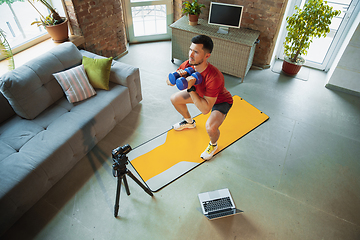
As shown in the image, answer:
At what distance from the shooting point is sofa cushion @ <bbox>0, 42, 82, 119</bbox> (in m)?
2.14

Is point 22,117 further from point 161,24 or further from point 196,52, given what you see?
point 161,24

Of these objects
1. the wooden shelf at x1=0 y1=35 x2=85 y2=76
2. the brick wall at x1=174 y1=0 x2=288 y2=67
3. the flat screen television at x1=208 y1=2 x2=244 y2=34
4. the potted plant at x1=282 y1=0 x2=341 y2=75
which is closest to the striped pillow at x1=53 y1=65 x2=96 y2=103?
the wooden shelf at x1=0 y1=35 x2=85 y2=76

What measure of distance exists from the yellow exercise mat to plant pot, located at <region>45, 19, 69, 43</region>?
1.88m

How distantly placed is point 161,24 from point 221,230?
3.81 metres

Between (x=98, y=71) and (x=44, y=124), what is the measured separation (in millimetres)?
800

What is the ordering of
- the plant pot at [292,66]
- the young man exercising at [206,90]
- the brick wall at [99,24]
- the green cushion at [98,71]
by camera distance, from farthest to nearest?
1. the plant pot at [292,66]
2. the brick wall at [99,24]
3. the green cushion at [98,71]
4. the young man exercising at [206,90]

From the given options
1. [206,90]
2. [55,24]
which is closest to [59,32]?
[55,24]

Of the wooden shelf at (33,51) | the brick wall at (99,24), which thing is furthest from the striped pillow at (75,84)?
the brick wall at (99,24)

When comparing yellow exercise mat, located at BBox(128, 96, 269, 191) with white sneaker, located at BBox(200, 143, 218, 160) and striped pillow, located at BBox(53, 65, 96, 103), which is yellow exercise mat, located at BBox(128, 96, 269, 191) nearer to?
white sneaker, located at BBox(200, 143, 218, 160)

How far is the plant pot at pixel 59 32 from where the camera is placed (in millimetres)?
2858

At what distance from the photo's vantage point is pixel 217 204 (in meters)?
2.04

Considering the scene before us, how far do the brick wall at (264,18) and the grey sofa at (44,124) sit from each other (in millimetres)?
2009

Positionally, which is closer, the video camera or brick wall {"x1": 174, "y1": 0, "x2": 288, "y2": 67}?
the video camera

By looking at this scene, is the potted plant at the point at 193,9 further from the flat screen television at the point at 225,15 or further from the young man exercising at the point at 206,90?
the young man exercising at the point at 206,90
